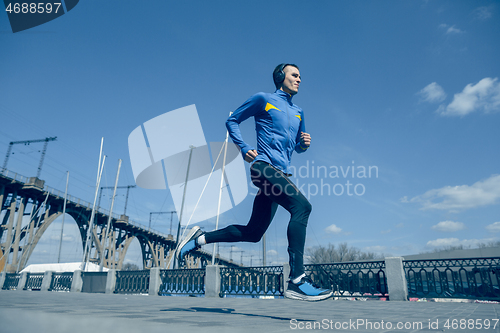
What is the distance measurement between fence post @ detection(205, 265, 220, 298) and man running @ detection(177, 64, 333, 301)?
25.6ft

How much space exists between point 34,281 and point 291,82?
21.5 m

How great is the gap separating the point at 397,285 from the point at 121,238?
42052mm

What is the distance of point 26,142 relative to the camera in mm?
35938

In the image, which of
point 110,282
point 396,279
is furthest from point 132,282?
point 396,279

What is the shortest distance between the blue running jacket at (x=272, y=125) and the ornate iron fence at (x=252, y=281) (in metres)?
7.33

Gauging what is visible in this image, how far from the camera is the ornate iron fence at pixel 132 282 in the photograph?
41.9ft

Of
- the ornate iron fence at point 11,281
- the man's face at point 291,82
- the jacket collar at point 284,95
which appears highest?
the man's face at point 291,82

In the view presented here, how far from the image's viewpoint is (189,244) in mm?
3240

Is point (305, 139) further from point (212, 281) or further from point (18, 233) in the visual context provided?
point (18, 233)

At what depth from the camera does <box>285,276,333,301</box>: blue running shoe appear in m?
2.43

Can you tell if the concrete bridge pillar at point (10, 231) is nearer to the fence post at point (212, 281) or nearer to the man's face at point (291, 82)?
the fence post at point (212, 281)

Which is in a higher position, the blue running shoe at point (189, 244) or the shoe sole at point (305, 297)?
the blue running shoe at point (189, 244)

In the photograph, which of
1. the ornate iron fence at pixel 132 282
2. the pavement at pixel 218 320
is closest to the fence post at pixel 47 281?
the ornate iron fence at pixel 132 282

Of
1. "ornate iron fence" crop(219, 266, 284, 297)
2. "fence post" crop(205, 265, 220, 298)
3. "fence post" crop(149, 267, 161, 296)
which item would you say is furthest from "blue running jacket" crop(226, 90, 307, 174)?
"fence post" crop(149, 267, 161, 296)
